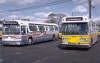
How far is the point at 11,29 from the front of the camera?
87.4 feet

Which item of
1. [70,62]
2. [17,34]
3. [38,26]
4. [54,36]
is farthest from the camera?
[54,36]

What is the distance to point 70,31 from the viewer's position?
71.5 ft

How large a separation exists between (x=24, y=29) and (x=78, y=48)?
6.43 metres

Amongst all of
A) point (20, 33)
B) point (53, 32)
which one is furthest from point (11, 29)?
point (53, 32)

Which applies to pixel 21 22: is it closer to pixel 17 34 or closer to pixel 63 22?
pixel 17 34

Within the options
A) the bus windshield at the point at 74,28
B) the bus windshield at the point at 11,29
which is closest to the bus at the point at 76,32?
the bus windshield at the point at 74,28

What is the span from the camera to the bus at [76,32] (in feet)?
70.0

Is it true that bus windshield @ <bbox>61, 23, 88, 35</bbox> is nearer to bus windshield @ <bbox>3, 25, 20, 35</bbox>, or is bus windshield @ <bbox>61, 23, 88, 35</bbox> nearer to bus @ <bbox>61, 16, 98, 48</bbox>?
bus @ <bbox>61, 16, 98, 48</bbox>

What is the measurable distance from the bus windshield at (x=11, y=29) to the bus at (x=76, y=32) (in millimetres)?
5983

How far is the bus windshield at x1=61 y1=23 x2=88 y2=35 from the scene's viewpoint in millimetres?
21391

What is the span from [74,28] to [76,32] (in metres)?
0.38

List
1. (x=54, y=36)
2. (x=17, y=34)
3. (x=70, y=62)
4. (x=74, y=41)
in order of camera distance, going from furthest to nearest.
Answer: (x=54, y=36) → (x=17, y=34) → (x=74, y=41) → (x=70, y=62)

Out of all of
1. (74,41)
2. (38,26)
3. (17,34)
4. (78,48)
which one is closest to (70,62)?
(74,41)

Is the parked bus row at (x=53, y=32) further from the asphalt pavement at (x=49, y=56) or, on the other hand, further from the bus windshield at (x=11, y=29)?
the asphalt pavement at (x=49, y=56)
